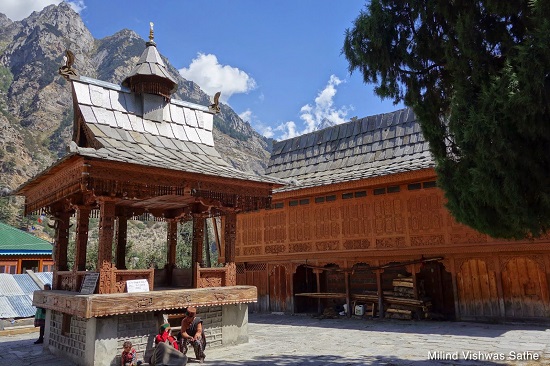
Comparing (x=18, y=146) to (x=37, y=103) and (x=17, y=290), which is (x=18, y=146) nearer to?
(x=37, y=103)

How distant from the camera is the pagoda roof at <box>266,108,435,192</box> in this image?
16312 millimetres

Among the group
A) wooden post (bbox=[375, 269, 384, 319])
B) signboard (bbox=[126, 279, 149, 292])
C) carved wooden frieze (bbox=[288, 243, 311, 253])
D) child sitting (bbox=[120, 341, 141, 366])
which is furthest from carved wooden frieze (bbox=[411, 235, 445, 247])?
child sitting (bbox=[120, 341, 141, 366])

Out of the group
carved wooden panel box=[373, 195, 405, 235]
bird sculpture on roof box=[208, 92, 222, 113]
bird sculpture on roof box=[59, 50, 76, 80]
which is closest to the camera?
bird sculpture on roof box=[59, 50, 76, 80]

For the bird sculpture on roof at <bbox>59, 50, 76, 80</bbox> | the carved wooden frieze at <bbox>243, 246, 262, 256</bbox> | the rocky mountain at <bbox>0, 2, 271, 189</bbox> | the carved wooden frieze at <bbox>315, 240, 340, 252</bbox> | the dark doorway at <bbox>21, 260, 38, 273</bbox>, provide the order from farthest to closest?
the rocky mountain at <bbox>0, 2, 271, 189</bbox> → the dark doorway at <bbox>21, 260, 38, 273</bbox> → the carved wooden frieze at <bbox>243, 246, 262, 256</bbox> → the carved wooden frieze at <bbox>315, 240, 340, 252</bbox> → the bird sculpture on roof at <bbox>59, 50, 76, 80</bbox>

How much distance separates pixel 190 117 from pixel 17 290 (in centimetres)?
1063

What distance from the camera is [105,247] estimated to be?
27.5ft

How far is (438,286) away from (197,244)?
10.3 metres

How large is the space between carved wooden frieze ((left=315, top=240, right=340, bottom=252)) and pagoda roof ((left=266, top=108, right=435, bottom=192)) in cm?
235

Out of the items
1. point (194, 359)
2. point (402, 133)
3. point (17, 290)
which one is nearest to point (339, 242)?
point (402, 133)

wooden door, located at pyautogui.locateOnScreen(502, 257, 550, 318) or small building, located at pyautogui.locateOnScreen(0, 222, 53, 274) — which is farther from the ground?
small building, located at pyautogui.locateOnScreen(0, 222, 53, 274)

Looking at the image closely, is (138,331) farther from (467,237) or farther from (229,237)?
(467,237)

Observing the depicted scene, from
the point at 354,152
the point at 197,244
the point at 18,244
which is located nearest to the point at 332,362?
the point at 197,244

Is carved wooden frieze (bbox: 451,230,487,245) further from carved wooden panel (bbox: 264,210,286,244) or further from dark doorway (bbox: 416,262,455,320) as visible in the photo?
carved wooden panel (bbox: 264,210,286,244)

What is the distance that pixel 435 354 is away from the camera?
28.1ft
